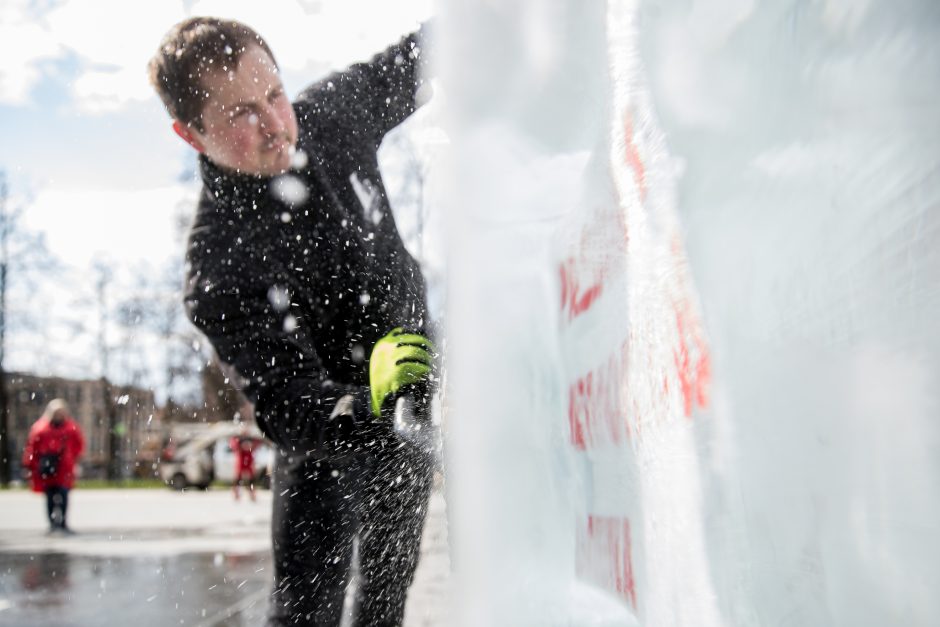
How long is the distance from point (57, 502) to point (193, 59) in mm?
4729

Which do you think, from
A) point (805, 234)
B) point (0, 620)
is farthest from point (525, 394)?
point (0, 620)

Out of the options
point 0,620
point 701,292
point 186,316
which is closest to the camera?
point 701,292

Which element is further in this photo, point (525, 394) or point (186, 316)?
point (186, 316)

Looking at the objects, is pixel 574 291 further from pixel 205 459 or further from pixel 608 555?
pixel 205 459

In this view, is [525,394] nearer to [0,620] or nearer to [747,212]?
[747,212]

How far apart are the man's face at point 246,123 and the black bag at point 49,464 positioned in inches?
173

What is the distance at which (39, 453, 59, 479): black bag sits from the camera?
519cm

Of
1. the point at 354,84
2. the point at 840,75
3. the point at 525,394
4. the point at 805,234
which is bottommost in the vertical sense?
the point at 525,394

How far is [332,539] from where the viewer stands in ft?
4.90

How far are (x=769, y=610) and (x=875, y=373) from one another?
0.67 feet

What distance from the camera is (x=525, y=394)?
34.7 inches

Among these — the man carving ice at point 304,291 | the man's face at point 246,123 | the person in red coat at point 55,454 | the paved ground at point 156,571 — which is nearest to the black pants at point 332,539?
the man carving ice at point 304,291

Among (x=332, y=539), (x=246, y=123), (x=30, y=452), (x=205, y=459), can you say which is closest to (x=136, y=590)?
(x=332, y=539)

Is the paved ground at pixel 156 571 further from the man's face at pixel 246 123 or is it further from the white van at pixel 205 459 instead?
the white van at pixel 205 459
